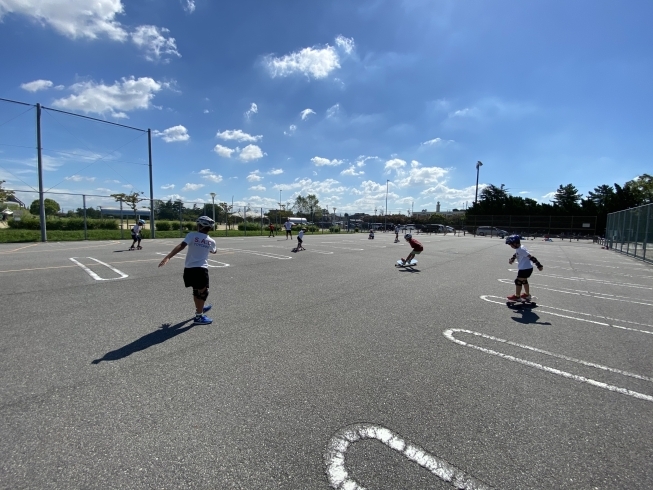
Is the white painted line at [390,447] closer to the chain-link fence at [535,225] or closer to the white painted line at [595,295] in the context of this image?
the white painted line at [595,295]


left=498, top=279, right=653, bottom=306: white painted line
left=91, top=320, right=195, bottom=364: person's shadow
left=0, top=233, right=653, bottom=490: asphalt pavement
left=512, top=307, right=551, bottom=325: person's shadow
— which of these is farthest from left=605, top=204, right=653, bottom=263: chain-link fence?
left=91, top=320, right=195, bottom=364: person's shadow

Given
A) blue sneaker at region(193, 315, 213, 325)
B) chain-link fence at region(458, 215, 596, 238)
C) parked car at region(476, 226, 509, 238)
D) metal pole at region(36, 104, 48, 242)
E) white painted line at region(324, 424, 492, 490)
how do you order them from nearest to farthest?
white painted line at region(324, 424, 492, 490) → blue sneaker at region(193, 315, 213, 325) → metal pole at region(36, 104, 48, 242) → chain-link fence at region(458, 215, 596, 238) → parked car at region(476, 226, 509, 238)

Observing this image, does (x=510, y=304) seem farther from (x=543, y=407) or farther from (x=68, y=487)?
(x=68, y=487)

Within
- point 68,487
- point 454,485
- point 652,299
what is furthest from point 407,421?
point 652,299

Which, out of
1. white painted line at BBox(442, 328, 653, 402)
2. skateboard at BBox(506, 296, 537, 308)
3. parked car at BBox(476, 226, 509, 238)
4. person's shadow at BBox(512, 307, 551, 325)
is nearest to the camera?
white painted line at BBox(442, 328, 653, 402)

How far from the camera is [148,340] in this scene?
13.1 feet

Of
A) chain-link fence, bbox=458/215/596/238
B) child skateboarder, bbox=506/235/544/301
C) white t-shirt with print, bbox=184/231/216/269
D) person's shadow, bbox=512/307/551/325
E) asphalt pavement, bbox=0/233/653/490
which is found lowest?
asphalt pavement, bbox=0/233/653/490

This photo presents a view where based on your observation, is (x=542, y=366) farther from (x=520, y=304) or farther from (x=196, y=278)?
(x=196, y=278)

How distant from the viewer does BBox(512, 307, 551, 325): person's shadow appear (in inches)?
205

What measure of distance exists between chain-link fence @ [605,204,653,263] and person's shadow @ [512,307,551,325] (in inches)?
530

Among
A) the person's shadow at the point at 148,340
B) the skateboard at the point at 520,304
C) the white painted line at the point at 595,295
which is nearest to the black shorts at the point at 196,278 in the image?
the person's shadow at the point at 148,340

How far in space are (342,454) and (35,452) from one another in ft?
6.70

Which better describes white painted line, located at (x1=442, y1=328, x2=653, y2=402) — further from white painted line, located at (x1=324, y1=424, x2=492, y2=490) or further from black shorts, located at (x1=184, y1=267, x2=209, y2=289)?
black shorts, located at (x1=184, y1=267, x2=209, y2=289)

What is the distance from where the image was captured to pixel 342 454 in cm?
212
